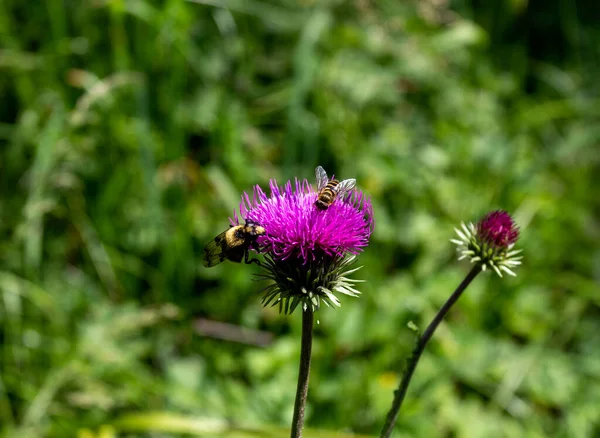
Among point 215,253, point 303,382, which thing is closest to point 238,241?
point 215,253

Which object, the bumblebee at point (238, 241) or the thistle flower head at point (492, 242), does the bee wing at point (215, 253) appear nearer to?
the bumblebee at point (238, 241)

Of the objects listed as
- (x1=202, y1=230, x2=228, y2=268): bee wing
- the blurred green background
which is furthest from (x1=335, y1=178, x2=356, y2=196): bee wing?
the blurred green background

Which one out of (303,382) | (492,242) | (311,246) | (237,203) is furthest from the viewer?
(237,203)

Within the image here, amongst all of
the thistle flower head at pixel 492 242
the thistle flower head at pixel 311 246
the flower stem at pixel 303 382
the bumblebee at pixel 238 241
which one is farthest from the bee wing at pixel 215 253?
Result: the thistle flower head at pixel 492 242

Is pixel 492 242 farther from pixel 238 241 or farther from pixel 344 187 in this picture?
pixel 238 241

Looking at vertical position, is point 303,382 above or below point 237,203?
below

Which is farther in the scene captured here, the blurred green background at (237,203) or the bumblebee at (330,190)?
the blurred green background at (237,203)
